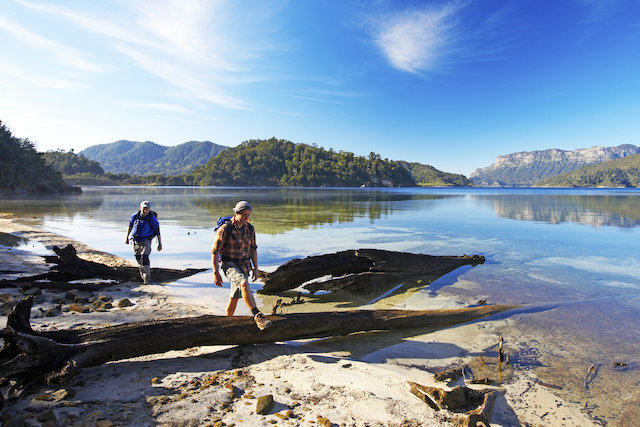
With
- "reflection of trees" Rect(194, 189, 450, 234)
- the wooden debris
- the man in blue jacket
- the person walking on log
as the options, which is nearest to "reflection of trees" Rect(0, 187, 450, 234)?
"reflection of trees" Rect(194, 189, 450, 234)

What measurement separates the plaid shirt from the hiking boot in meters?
1.27

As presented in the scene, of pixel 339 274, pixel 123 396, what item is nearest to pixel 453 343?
pixel 339 274

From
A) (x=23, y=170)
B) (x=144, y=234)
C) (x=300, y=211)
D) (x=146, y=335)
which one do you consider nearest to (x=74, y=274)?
(x=144, y=234)

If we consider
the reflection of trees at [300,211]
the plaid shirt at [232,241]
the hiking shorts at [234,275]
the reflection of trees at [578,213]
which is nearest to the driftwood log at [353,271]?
the hiking shorts at [234,275]

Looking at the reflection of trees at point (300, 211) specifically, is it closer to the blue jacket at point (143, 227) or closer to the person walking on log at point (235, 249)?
the blue jacket at point (143, 227)

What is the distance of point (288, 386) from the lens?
4.43 metres

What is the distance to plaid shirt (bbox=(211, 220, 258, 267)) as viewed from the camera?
19.3 ft

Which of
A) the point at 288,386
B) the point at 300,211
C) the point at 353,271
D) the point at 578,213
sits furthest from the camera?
the point at 300,211

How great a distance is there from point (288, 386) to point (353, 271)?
234 inches

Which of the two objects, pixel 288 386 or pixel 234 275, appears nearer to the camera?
pixel 288 386

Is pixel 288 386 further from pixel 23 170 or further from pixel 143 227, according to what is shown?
pixel 23 170

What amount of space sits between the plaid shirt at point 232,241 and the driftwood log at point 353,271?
10.1ft

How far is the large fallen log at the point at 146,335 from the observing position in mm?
3865

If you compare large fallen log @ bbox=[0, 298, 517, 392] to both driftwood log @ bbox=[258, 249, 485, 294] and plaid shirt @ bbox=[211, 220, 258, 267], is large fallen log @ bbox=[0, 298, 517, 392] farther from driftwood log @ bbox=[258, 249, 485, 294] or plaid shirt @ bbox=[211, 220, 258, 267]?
driftwood log @ bbox=[258, 249, 485, 294]
